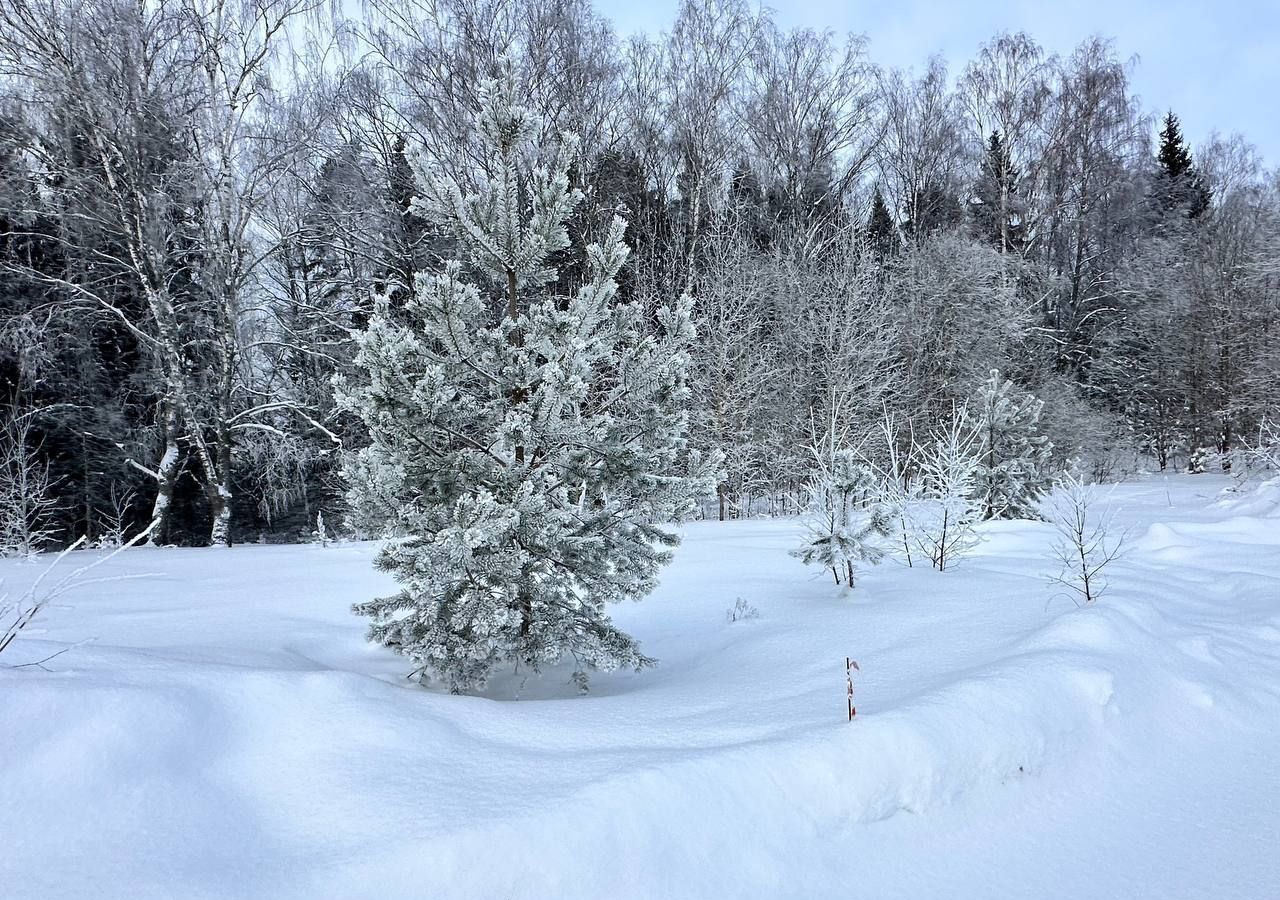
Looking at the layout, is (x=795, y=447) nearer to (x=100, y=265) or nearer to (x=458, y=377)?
(x=458, y=377)

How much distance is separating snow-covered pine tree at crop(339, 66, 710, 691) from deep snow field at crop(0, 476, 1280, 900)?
0.54 meters

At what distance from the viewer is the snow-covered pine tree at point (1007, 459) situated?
34.4ft

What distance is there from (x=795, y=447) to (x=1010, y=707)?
14.0 m

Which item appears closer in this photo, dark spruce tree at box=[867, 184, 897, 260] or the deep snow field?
the deep snow field

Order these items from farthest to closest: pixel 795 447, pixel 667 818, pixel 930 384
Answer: pixel 930 384
pixel 795 447
pixel 667 818

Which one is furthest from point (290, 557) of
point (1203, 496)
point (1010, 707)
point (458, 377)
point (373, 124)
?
point (1203, 496)

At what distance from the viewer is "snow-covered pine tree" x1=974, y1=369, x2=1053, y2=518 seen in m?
10.5

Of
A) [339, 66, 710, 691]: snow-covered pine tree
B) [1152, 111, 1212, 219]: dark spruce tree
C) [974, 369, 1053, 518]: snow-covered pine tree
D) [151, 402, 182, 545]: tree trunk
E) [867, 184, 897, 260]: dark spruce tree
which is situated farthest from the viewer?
[1152, 111, 1212, 219]: dark spruce tree

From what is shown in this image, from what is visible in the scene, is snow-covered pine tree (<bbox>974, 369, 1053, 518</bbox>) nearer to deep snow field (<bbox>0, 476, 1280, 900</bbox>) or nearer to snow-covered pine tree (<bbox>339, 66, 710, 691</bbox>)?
deep snow field (<bbox>0, 476, 1280, 900</bbox>)

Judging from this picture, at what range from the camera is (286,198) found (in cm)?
1484

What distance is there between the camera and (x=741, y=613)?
5.65 m

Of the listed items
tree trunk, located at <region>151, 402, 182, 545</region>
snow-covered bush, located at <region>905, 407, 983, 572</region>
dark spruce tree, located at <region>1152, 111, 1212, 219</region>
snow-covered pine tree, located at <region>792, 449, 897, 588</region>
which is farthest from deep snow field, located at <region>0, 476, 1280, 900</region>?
dark spruce tree, located at <region>1152, 111, 1212, 219</region>

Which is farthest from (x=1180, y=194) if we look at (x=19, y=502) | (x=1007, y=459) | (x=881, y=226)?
(x=19, y=502)

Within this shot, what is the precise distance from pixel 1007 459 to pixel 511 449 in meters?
10.2
